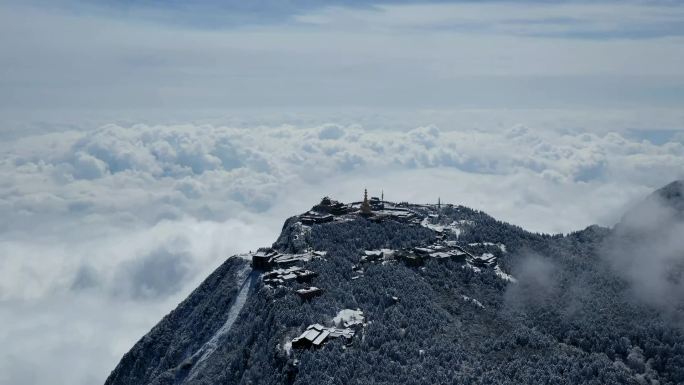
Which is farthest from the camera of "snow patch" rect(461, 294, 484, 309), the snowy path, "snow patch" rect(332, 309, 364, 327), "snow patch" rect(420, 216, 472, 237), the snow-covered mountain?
"snow patch" rect(420, 216, 472, 237)

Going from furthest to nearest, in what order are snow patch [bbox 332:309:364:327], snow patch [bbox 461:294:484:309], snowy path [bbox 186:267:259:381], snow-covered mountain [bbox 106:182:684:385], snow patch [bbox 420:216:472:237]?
snow patch [bbox 420:216:472:237]
snowy path [bbox 186:267:259:381]
snow patch [bbox 461:294:484:309]
snow patch [bbox 332:309:364:327]
snow-covered mountain [bbox 106:182:684:385]

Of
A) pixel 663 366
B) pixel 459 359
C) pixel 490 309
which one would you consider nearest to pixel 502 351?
pixel 459 359

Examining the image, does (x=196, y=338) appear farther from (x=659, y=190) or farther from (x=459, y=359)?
(x=659, y=190)

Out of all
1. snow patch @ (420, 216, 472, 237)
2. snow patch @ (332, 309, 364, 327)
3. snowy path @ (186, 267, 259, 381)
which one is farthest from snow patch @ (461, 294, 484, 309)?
snowy path @ (186, 267, 259, 381)

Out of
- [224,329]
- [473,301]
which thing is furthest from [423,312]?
[224,329]

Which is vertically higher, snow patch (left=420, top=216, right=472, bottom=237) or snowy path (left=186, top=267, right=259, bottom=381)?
snow patch (left=420, top=216, right=472, bottom=237)

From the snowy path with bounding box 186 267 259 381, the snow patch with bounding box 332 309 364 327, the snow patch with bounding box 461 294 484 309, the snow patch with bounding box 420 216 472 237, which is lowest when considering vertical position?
the snowy path with bounding box 186 267 259 381

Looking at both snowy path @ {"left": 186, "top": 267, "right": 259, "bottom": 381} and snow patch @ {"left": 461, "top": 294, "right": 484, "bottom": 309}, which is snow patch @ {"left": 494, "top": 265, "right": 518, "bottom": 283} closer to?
snow patch @ {"left": 461, "top": 294, "right": 484, "bottom": 309}

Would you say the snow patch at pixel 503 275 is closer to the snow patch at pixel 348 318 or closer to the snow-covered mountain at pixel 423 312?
the snow-covered mountain at pixel 423 312
